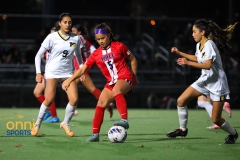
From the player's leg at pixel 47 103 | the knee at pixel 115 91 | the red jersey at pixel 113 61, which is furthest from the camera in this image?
the player's leg at pixel 47 103

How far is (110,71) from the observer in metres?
10.0

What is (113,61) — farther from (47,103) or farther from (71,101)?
(47,103)

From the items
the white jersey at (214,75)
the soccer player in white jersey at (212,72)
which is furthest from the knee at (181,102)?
the white jersey at (214,75)

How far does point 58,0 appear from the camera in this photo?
3959 centimetres

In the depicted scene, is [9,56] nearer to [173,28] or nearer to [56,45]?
[173,28]

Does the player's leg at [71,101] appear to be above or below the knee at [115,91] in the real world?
below

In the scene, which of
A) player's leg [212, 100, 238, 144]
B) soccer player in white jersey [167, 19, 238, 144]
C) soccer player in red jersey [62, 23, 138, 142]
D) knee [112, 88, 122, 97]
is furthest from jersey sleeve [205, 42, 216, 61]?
knee [112, 88, 122, 97]

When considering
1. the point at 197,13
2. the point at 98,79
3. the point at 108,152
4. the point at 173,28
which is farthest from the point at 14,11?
the point at 108,152

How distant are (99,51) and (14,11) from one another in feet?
95.1

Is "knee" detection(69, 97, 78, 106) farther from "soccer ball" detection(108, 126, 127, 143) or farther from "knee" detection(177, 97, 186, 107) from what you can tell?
→ "knee" detection(177, 97, 186, 107)

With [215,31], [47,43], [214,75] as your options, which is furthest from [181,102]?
[47,43]

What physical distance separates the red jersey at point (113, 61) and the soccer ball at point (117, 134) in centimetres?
79

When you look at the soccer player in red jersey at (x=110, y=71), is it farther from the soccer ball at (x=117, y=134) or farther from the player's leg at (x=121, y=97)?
the soccer ball at (x=117, y=134)

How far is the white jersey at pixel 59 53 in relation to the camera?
10.9 metres
